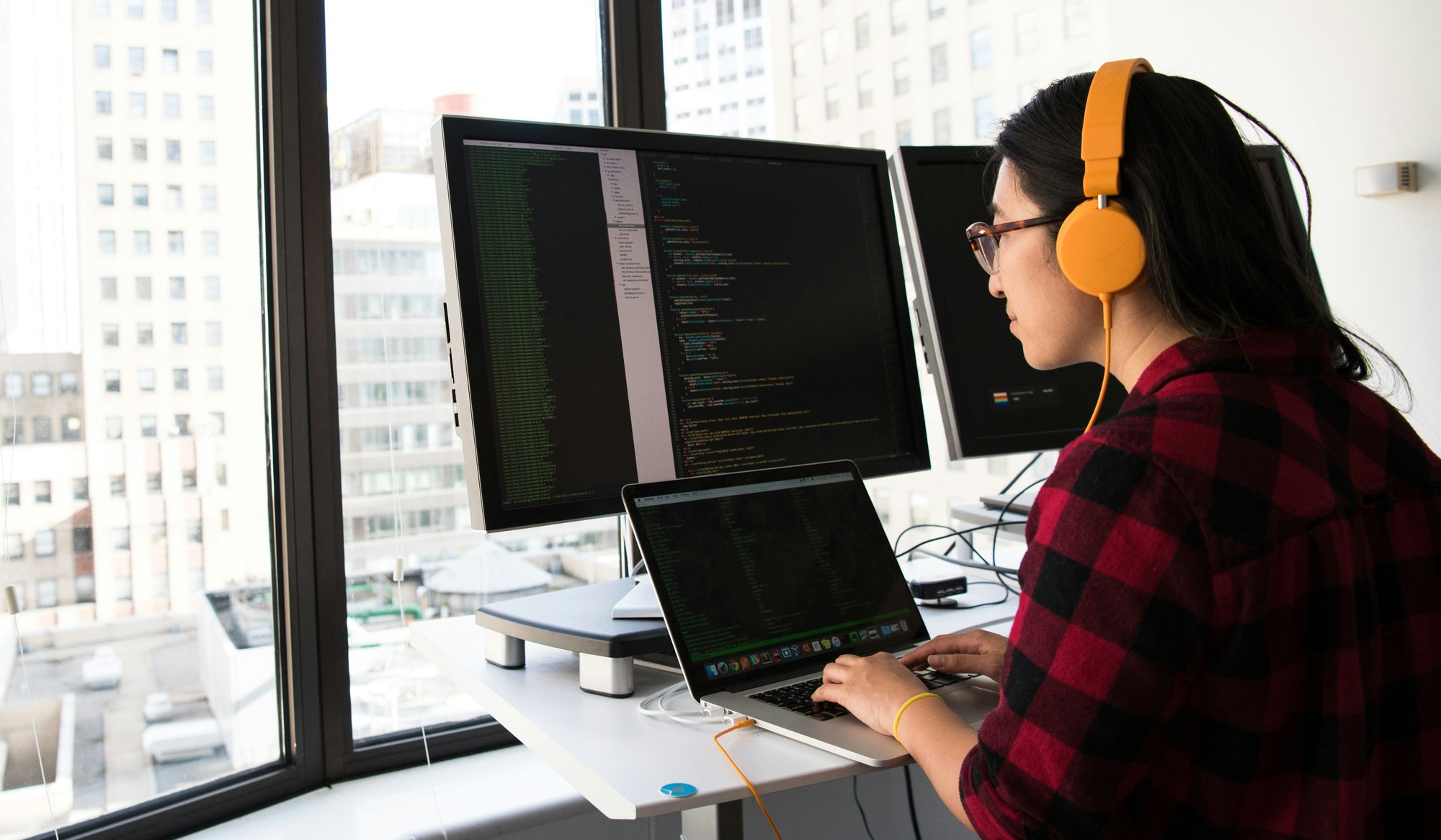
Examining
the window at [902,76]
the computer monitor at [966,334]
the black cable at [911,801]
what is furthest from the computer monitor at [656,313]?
the window at [902,76]

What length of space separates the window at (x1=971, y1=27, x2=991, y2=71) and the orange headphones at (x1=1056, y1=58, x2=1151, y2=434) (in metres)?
1.84

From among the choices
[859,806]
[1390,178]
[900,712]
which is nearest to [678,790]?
[900,712]

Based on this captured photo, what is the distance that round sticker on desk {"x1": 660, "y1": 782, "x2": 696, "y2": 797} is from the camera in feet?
2.53

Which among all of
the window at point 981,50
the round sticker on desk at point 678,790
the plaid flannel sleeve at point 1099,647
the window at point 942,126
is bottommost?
the round sticker on desk at point 678,790

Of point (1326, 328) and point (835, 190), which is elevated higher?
point (835, 190)

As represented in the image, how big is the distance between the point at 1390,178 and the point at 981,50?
0.93 metres

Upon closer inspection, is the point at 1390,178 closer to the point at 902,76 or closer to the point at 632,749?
the point at 902,76

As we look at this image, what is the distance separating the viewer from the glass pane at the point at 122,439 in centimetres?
124

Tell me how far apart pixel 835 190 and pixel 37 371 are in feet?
3.25

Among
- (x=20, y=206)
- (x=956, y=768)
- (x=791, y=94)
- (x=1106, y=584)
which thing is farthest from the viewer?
(x=791, y=94)

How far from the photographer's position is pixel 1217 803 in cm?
65

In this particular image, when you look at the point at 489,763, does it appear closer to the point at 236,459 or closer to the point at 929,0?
the point at 236,459

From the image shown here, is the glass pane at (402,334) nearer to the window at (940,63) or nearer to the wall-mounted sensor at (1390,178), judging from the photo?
the window at (940,63)

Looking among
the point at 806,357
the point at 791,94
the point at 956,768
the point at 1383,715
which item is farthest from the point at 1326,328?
the point at 791,94
